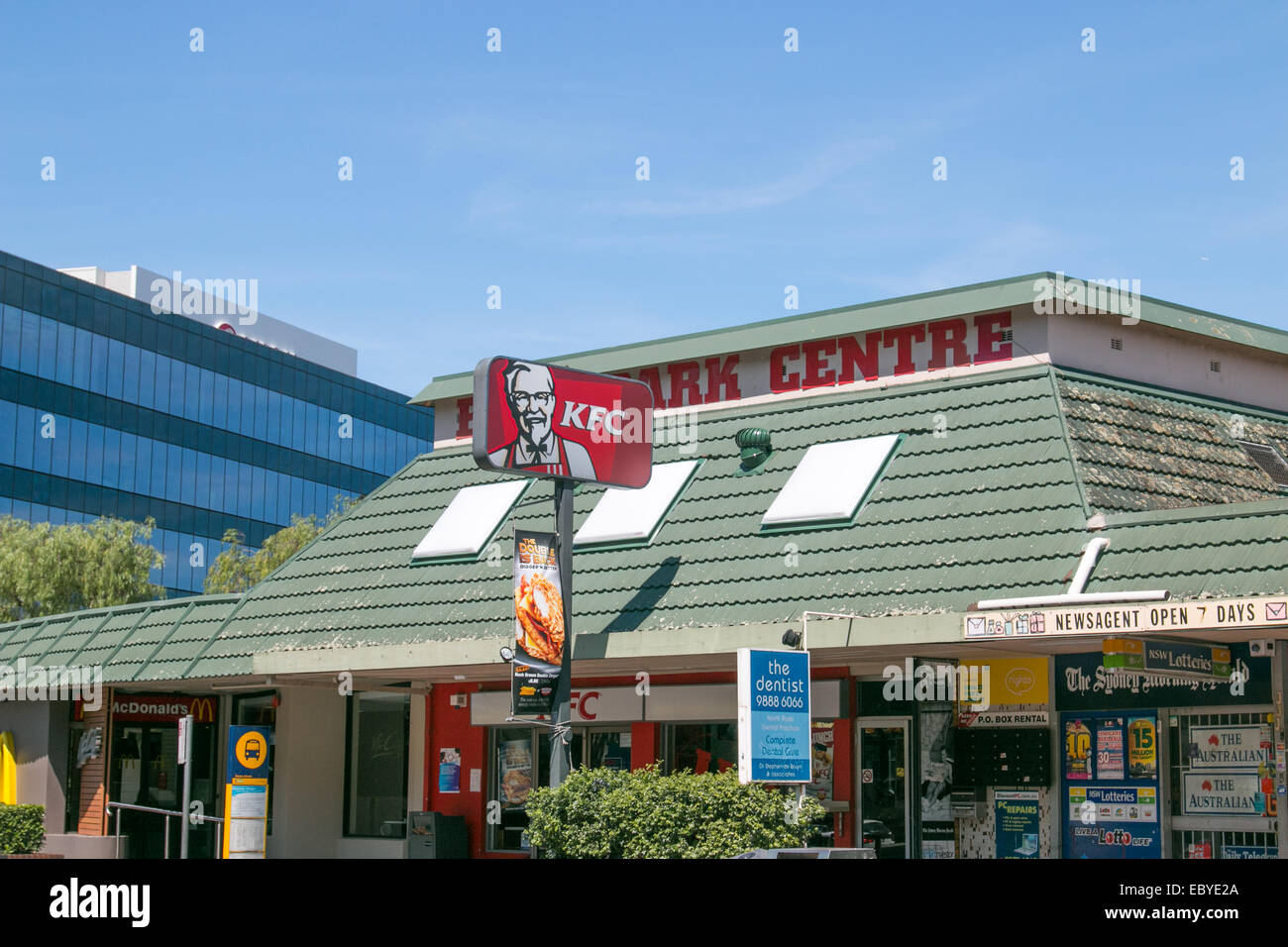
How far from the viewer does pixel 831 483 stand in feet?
62.7

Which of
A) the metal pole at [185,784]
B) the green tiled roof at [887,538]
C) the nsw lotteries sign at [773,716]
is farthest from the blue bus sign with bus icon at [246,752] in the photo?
the nsw lotteries sign at [773,716]

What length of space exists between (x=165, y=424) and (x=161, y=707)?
5221cm

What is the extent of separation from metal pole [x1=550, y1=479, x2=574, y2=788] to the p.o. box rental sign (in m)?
0.01

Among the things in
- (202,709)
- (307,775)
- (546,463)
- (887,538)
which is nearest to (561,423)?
(546,463)

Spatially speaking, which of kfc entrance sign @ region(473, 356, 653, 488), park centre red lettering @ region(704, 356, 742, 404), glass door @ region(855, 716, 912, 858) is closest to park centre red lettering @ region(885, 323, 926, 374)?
park centre red lettering @ region(704, 356, 742, 404)

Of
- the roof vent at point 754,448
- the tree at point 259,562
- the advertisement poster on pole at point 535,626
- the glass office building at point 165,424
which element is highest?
the glass office building at point 165,424

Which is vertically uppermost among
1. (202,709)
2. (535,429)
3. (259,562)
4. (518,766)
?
(259,562)

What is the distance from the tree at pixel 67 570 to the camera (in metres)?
48.1

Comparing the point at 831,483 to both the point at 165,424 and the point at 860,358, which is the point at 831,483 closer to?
the point at 860,358

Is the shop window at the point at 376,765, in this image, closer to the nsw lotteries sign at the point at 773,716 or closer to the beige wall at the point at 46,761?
the beige wall at the point at 46,761

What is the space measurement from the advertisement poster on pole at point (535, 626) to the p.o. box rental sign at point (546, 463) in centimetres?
1

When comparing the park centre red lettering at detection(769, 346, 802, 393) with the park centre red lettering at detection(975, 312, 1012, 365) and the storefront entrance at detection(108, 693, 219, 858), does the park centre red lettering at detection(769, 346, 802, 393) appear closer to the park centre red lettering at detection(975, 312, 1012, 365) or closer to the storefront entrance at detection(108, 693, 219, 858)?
the park centre red lettering at detection(975, 312, 1012, 365)
